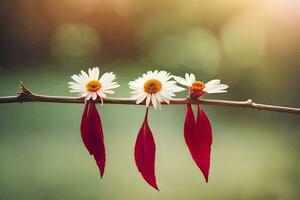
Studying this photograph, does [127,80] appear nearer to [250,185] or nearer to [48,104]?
[48,104]

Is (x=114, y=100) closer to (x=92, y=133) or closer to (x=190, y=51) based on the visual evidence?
(x=92, y=133)

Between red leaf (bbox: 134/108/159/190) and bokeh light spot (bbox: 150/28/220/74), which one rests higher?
bokeh light spot (bbox: 150/28/220/74)

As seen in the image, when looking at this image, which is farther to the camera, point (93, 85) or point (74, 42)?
point (74, 42)

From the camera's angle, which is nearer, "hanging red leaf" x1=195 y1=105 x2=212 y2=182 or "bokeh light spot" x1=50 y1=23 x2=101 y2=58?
"hanging red leaf" x1=195 y1=105 x2=212 y2=182

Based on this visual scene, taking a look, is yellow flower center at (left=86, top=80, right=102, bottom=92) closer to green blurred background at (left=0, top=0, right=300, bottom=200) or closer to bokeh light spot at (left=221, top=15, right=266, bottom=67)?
green blurred background at (left=0, top=0, right=300, bottom=200)

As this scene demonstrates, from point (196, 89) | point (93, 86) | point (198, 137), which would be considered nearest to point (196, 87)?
point (196, 89)

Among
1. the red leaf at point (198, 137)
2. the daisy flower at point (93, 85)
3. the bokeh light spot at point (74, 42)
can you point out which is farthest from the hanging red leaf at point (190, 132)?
the bokeh light spot at point (74, 42)

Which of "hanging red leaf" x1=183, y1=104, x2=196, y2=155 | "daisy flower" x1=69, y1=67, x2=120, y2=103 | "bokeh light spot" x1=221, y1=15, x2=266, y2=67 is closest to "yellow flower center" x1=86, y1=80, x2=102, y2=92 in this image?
"daisy flower" x1=69, y1=67, x2=120, y2=103
